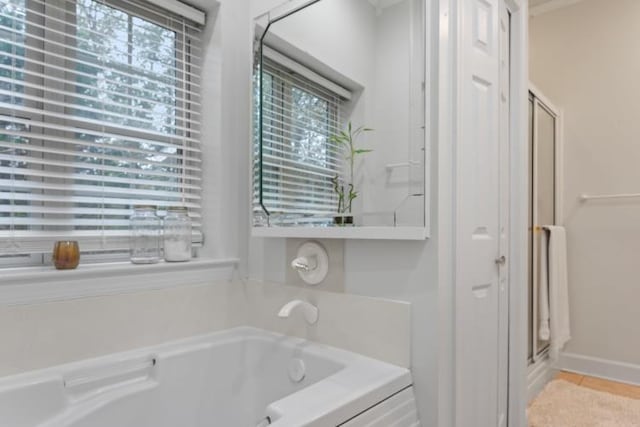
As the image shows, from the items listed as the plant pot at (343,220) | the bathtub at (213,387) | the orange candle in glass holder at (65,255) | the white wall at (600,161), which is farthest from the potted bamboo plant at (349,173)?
the white wall at (600,161)

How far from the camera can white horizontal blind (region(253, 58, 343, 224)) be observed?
148 cm

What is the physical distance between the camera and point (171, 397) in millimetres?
1360

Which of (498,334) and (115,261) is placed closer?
(115,261)

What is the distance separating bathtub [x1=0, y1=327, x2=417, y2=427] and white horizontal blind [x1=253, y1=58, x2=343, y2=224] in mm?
508

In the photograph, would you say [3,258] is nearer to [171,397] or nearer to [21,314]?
[21,314]

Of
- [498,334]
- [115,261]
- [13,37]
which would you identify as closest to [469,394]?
[498,334]

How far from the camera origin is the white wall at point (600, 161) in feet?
8.77

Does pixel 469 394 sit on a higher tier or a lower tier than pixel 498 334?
lower

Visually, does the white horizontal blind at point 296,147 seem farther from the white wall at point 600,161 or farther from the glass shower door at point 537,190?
the white wall at point 600,161

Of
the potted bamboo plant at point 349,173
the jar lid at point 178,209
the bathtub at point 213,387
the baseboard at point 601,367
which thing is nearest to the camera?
the bathtub at point 213,387

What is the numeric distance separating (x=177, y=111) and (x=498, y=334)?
1.63 meters

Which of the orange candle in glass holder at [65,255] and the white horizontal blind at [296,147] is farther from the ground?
the white horizontal blind at [296,147]

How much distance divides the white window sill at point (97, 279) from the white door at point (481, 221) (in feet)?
3.18

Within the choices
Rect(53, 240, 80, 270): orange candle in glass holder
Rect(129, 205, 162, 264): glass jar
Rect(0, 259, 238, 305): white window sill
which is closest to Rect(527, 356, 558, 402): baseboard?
Rect(0, 259, 238, 305): white window sill
